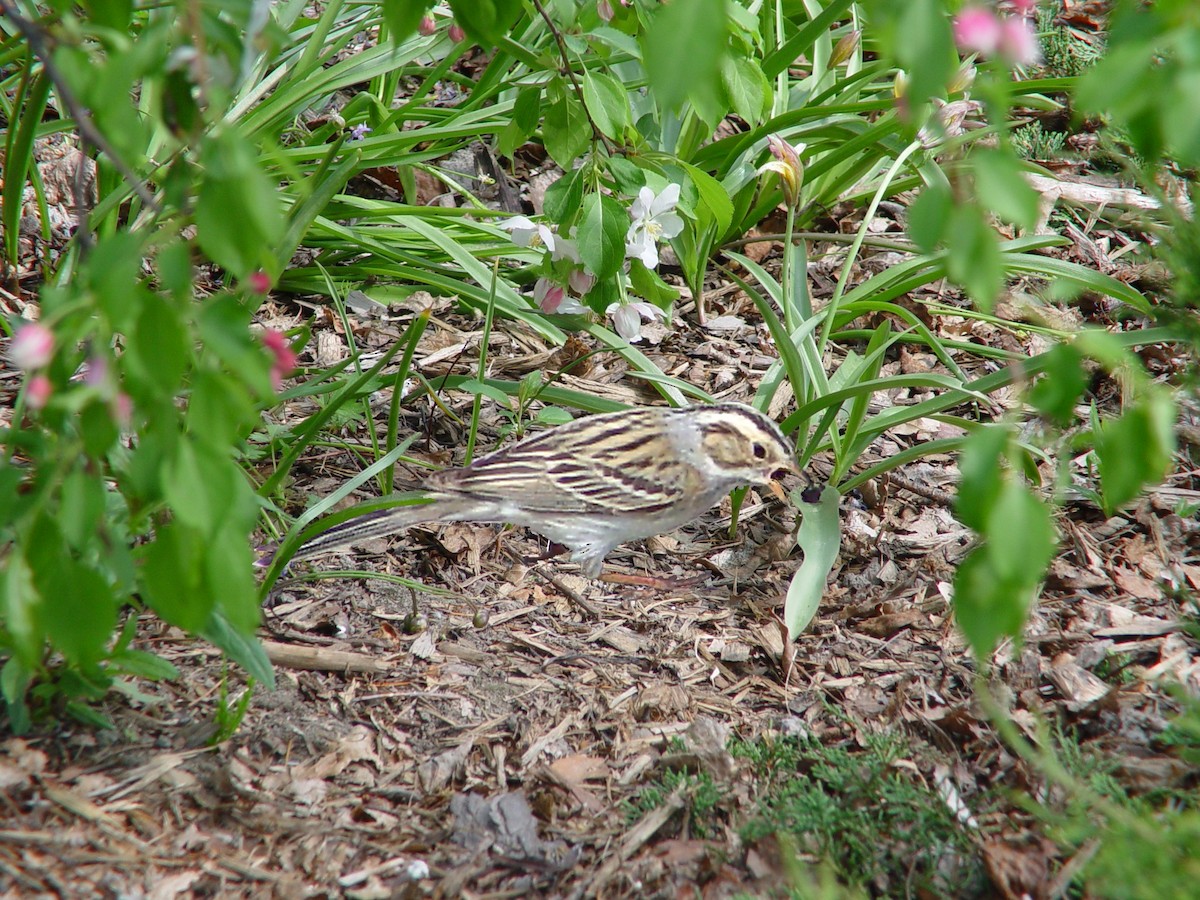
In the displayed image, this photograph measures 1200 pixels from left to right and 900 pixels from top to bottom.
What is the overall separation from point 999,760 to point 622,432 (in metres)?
2.46

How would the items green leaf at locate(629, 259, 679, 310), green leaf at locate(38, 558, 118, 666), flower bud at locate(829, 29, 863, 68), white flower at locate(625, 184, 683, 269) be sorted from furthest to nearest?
flower bud at locate(829, 29, 863, 68)
green leaf at locate(629, 259, 679, 310)
white flower at locate(625, 184, 683, 269)
green leaf at locate(38, 558, 118, 666)

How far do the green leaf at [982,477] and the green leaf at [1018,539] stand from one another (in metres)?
0.04

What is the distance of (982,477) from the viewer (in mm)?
1953

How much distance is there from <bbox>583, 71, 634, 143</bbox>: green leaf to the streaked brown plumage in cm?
162

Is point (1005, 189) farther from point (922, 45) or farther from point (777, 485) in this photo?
point (777, 485)

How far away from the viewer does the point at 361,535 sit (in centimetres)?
456

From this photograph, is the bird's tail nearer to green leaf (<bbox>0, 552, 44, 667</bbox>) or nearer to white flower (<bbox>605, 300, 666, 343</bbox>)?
white flower (<bbox>605, 300, 666, 343</bbox>)

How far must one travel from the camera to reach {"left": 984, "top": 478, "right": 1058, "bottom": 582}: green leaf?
1.87m

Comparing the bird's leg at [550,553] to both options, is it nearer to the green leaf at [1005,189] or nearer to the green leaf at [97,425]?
the green leaf at [97,425]

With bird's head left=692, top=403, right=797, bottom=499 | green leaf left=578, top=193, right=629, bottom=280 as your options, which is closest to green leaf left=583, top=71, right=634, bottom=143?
green leaf left=578, top=193, right=629, bottom=280


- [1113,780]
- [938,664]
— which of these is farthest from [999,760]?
[938,664]

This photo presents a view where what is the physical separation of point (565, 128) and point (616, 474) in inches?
68.8

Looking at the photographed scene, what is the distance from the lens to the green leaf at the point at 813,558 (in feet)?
15.0

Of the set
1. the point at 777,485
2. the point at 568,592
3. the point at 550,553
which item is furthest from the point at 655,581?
the point at 777,485
